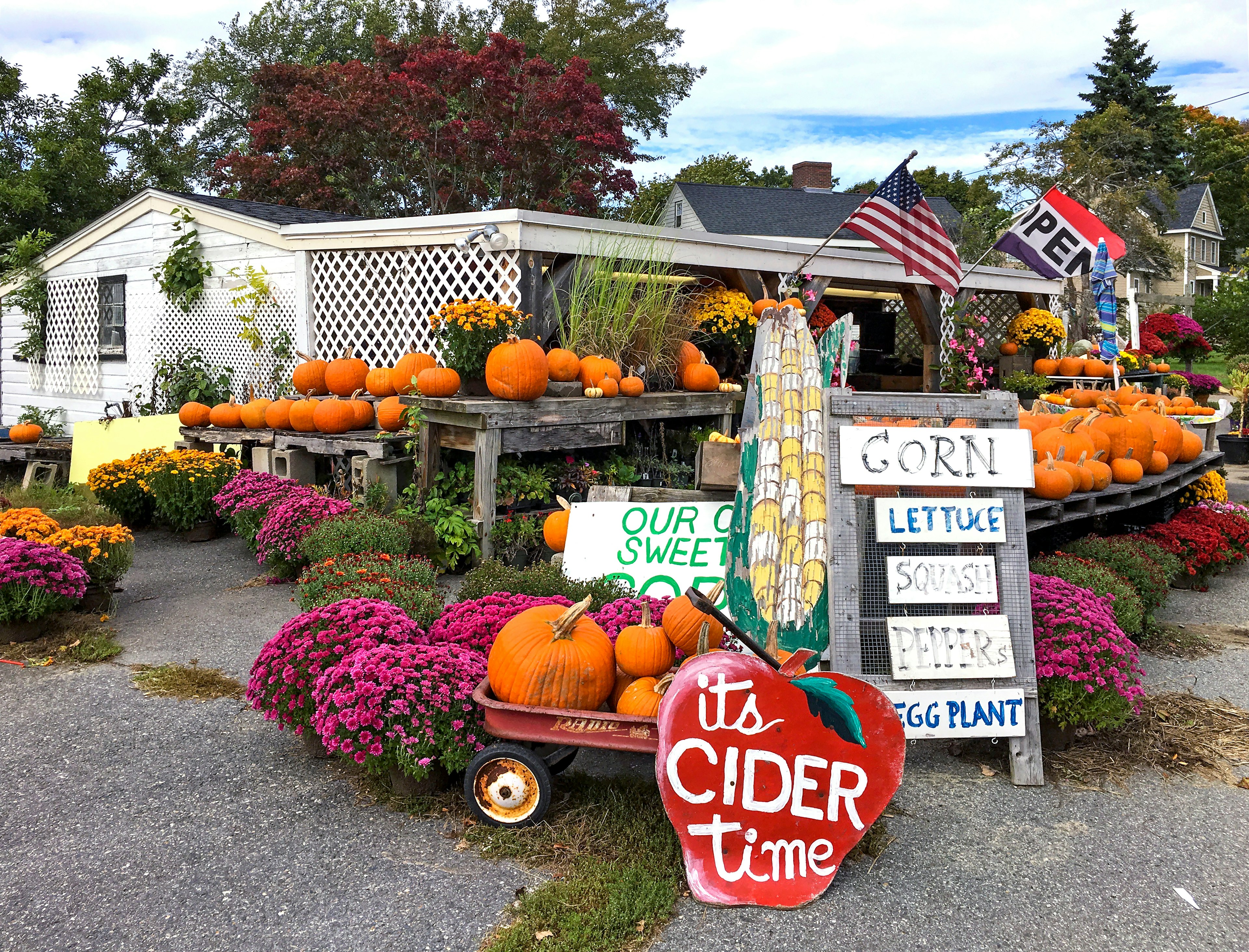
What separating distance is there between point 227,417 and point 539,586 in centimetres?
529

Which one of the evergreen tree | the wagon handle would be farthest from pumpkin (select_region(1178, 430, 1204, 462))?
the evergreen tree

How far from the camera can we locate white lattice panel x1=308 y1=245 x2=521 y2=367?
313 inches

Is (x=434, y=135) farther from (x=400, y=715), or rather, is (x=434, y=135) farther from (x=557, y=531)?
(x=400, y=715)

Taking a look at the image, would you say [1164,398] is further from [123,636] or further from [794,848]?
[123,636]

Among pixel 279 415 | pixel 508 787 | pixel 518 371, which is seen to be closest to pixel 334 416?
pixel 279 415

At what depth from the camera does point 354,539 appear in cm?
566

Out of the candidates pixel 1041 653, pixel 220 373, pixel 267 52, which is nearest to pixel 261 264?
pixel 220 373

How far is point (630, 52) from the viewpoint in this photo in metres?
28.2

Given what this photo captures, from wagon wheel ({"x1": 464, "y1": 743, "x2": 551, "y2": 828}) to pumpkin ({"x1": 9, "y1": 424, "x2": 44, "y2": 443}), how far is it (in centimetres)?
975

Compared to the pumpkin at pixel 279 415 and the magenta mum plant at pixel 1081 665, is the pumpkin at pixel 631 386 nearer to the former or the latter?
the pumpkin at pixel 279 415

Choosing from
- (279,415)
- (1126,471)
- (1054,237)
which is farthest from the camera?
(1054,237)

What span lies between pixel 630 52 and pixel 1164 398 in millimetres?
23209

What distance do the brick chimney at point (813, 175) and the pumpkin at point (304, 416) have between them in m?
26.9

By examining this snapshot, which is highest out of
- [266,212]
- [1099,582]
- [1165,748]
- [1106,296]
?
[266,212]
